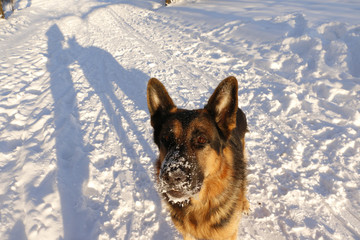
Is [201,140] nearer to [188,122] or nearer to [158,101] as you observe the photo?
[188,122]

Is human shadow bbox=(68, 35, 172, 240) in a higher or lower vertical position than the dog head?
lower

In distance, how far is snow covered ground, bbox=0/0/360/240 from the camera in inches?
122

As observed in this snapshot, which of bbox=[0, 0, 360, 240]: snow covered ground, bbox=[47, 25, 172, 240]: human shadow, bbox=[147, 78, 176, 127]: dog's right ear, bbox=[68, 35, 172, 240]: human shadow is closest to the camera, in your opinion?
bbox=[147, 78, 176, 127]: dog's right ear

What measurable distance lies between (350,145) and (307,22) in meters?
6.34

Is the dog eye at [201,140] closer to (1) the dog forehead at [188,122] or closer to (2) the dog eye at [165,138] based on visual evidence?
(1) the dog forehead at [188,122]

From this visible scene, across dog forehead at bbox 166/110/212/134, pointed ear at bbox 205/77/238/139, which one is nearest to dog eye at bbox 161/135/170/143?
dog forehead at bbox 166/110/212/134

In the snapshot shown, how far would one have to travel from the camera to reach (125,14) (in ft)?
56.9

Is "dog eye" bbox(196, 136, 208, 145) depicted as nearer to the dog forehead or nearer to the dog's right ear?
the dog forehead

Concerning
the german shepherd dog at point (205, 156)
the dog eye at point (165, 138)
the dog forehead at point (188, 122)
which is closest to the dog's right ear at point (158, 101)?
the german shepherd dog at point (205, 156)

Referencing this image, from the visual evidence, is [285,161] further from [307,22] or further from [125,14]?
[125,14]

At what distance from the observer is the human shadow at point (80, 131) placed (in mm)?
3211

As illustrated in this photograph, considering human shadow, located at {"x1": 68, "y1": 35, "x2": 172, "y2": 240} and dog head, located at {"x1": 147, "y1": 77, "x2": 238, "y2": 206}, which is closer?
dog head, located at {"x1": 147, "y1": 77, "x2": 238, "y2": 206}

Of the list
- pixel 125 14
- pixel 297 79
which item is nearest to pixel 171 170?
pixel 297 79

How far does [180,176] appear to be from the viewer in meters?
1.95
